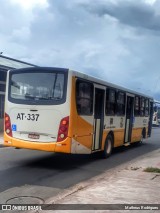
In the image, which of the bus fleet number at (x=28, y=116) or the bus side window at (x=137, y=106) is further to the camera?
the bus side window at (x=137, y=106)

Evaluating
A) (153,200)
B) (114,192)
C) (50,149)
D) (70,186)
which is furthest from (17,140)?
(153,200)

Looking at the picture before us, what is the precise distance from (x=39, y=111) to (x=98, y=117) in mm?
2798

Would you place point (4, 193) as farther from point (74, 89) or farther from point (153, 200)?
point (74, 89)

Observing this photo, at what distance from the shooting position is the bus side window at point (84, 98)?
1231cm

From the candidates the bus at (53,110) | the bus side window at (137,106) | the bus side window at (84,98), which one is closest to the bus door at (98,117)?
the bus at (53,110)

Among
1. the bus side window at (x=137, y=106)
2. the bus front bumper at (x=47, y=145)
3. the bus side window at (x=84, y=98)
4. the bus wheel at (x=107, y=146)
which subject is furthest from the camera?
the bus side window at (x=137, y=106)

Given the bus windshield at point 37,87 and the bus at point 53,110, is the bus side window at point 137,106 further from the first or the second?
the bus windshield at point 37,87

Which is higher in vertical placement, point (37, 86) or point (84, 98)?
point (37, 86)

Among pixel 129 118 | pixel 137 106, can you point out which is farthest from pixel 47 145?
Result: pixel 137 106

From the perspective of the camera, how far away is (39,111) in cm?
1210

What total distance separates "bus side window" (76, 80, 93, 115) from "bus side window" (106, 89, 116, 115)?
173 cm

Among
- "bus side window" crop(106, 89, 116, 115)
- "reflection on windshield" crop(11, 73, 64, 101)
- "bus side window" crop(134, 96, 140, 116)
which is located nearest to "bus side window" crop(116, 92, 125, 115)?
"bus side window" crop(106, 89, 116, 115)

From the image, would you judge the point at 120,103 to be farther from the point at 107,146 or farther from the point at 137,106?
the point at 137,106

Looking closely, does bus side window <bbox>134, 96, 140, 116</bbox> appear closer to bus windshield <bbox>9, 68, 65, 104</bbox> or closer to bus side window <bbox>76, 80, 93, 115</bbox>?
bus side window <bbox>76, 80, 93, 115</bbox>
